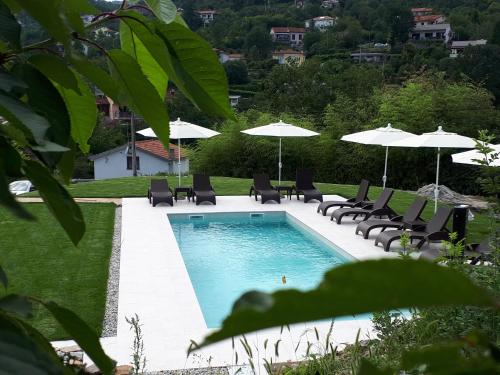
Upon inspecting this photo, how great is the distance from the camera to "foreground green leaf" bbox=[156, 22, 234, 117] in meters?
0.80

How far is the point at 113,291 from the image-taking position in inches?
320

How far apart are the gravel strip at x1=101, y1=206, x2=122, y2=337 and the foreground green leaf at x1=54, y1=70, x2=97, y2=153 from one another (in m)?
5.93

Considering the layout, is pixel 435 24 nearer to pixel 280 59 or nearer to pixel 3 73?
pixel 280 59

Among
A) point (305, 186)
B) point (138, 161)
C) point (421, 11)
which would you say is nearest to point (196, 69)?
point (305, 186)

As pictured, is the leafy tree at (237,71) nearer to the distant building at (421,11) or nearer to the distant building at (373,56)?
the distant building at (373,56)

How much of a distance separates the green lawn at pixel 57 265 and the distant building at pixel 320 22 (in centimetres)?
6653

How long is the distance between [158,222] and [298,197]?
166 inches

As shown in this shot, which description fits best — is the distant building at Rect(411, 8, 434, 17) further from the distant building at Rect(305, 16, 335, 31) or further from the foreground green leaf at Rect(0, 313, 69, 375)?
the foreground green leaf at Rect(0, 313, 69, 375)

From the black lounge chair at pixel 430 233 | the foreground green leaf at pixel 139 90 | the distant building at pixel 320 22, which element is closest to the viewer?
the foreground green leaf at pixel 139 90

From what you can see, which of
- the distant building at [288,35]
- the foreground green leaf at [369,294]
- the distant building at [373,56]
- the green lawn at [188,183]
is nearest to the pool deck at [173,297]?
the green lawn at [188,183]

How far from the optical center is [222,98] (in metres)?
0.85


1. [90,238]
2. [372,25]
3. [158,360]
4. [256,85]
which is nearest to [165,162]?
[256,85]

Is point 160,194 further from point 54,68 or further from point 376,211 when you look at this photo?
point 54,68

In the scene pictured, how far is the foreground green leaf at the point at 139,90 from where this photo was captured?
831 millimetres
